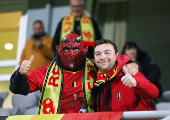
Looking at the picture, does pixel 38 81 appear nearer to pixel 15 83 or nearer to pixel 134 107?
pixel 15 83

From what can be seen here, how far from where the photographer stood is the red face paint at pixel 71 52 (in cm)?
288

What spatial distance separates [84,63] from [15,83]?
74 cm

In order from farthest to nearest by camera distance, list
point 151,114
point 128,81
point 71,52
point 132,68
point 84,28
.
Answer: point 84,28 < point 71,52 < point 132,68 < point 128,81 < point 151,114

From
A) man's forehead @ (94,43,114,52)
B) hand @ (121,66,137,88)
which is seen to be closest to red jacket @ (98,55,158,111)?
man's forehead @ (94,43,114,52)

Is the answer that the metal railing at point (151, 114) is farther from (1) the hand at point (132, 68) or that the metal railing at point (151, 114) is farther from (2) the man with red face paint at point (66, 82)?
(2) the man with red face paint at point (66, 82)

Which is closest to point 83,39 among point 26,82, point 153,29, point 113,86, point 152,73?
point 152,73

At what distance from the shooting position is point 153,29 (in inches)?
265

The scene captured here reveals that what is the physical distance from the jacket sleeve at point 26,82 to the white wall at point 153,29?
404 cm

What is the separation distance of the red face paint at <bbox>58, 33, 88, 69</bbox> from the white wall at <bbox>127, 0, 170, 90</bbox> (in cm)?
387

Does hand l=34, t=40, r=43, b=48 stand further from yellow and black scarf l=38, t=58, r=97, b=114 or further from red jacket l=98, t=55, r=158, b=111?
red jacket l=98, t=55, r=158, b=111

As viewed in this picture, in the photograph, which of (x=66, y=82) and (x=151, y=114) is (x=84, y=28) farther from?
(x=151, y=114)

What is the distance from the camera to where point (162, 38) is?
665 cm

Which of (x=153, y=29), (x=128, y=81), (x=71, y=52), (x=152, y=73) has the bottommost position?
(x=152, y=73)

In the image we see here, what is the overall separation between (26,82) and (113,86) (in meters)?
0.75
